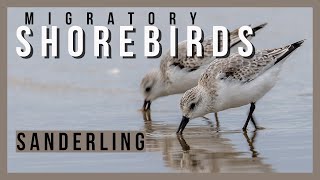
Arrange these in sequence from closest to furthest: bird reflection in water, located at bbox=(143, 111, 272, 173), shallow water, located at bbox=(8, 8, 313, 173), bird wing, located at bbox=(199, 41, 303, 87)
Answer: bird reflection in water, located at bbox=(143, 111, 272, 173)
shallow water, located at bbox=(8, 8, 313, 173)
bird wing, located at bbox=(199, 41, 303, 87)

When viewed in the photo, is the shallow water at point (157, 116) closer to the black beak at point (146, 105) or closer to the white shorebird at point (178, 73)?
the black beak at point (146, 105)

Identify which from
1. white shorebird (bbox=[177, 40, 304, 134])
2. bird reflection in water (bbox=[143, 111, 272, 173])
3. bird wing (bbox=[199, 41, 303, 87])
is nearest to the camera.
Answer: bird reflection in water (bbox=[143, 111, 272, 173])

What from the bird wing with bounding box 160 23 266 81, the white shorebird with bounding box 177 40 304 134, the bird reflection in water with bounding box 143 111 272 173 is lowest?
the bird reflection in water with bounding box 143 111 272 173

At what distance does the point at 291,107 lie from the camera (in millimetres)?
12562

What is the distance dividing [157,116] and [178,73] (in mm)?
870

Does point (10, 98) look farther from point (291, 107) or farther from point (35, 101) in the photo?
point (291, 107)

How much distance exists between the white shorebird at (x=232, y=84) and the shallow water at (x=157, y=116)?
368 millimetres

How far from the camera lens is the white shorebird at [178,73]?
12789 millimetres

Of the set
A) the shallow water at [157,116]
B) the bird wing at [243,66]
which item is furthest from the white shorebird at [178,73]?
the bird wing at [243,66]

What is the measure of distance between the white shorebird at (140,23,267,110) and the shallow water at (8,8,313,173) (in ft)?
0.91

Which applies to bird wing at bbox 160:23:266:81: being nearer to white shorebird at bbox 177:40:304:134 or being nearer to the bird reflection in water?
the bird reflection in water

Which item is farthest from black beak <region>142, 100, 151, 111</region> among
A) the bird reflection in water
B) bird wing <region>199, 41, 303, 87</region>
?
bird wing <region>199, 41, 303, 87</region>

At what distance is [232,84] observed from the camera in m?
11.0

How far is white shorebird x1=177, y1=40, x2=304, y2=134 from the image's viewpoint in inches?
429
